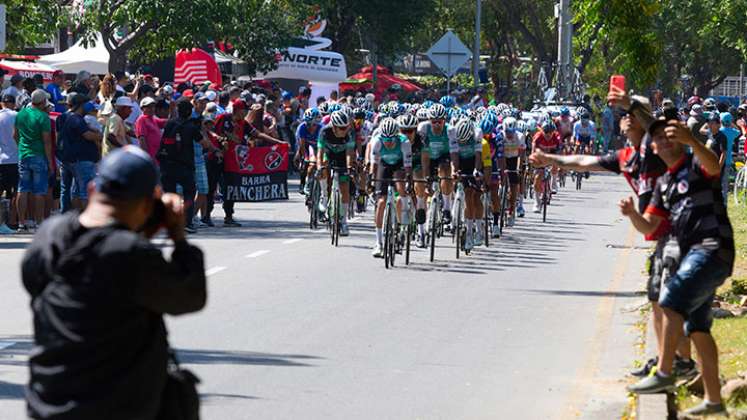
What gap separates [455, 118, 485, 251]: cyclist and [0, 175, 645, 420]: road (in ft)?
1.62

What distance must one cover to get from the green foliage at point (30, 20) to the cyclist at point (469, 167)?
14.2 metres

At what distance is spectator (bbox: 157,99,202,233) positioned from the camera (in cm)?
2094

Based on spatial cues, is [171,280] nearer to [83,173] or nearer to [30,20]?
[83,173]

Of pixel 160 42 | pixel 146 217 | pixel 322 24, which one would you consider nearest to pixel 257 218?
pixel 160 42

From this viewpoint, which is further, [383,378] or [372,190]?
[372,190]

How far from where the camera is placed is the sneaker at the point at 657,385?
30.3ft

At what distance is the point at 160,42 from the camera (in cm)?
3662

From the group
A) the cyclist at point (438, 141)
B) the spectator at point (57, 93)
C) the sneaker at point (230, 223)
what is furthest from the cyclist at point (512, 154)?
the spectator at point (57, 93)

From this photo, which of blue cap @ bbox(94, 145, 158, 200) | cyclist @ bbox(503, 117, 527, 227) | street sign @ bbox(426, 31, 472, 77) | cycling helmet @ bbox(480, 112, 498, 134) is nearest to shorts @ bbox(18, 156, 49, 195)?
cycling helmet @ bbox(480, 112, 498, 134)

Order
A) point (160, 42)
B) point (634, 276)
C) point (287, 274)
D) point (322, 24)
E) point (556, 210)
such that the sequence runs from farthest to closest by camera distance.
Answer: point (322, 24) < point (160, 42) < point (556, 210) < point (634, 276) < point (287, 274)

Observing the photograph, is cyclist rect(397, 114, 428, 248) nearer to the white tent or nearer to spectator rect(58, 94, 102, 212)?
spectator rect(58, 94, 102, 212)

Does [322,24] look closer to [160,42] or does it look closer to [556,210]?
[160,42]

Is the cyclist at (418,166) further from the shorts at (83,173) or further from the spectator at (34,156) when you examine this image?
the spectator at (34,156)

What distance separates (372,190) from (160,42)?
18.8m
